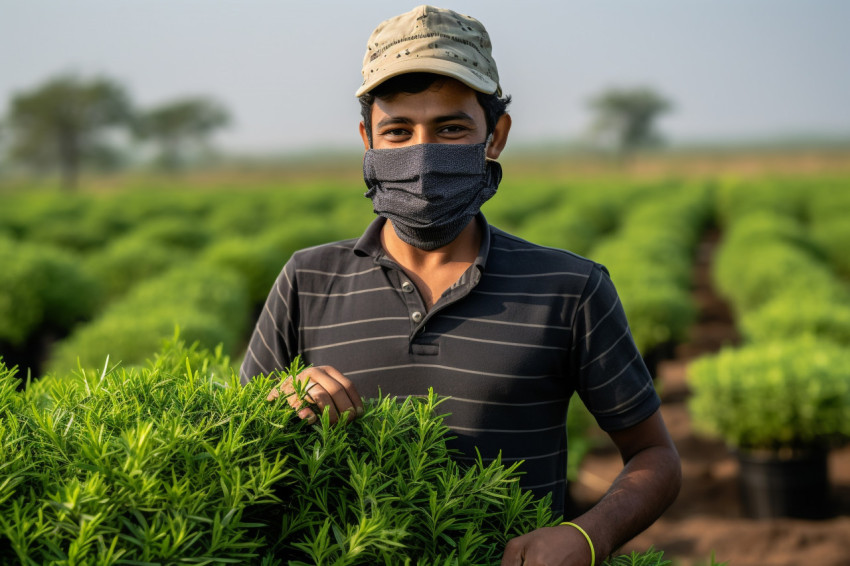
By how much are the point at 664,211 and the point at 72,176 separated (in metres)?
55.2

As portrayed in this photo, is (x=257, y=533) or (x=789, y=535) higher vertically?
(x=257, y=533)

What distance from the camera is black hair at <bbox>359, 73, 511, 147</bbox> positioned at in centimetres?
202

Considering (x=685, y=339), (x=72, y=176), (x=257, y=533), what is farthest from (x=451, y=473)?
(x=72, y=176)

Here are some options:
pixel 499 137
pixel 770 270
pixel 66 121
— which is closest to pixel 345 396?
pixel 499 137

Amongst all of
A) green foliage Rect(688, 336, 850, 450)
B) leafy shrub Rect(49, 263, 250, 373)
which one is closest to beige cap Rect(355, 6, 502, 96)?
leafy shrub Rect(49, 263, 250, 373)

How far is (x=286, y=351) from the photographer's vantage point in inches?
86.7

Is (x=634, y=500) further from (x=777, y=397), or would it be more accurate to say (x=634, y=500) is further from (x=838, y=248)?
(x=838, y=248)

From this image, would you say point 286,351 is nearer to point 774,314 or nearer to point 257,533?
point 257,533

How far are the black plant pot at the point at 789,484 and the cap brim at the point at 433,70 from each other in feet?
16.4

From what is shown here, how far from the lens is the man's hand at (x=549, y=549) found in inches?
56.0

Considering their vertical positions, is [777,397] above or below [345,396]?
below

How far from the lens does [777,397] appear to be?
585 cm

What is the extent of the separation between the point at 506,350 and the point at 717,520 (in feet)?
15.1

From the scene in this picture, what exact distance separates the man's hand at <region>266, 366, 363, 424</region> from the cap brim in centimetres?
83
